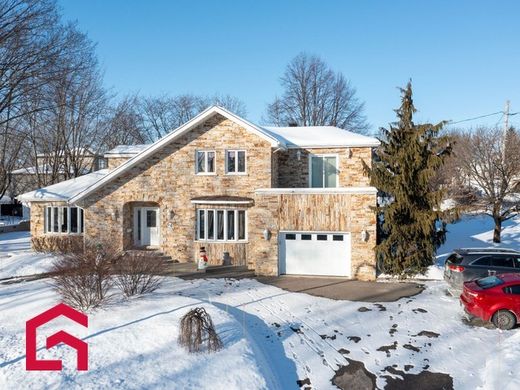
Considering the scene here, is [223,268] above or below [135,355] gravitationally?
above

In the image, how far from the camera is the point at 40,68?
19719mm

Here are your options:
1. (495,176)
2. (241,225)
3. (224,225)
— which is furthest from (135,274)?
(495,176)

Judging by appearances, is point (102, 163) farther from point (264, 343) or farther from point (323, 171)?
point (264, 343)

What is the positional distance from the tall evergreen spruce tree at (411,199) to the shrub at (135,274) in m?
9.08

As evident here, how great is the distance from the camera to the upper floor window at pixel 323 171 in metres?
19.6

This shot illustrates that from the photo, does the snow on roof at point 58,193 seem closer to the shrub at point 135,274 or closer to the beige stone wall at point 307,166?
the shrub at point 135,274

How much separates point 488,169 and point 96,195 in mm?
24596

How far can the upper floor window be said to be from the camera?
19.6 metres

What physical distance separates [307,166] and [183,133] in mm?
6500

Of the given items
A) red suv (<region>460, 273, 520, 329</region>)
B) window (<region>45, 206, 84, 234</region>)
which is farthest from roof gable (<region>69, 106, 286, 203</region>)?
red suv (<region>460, 273, 520, 329</region>)

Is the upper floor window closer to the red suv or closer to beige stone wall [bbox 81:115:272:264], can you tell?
beige stone wall [bbox 81:115:272:264]

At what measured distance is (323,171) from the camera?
777 inches

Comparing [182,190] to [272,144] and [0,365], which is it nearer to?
[272,144]

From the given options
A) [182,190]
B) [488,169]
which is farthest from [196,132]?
[488,169]
